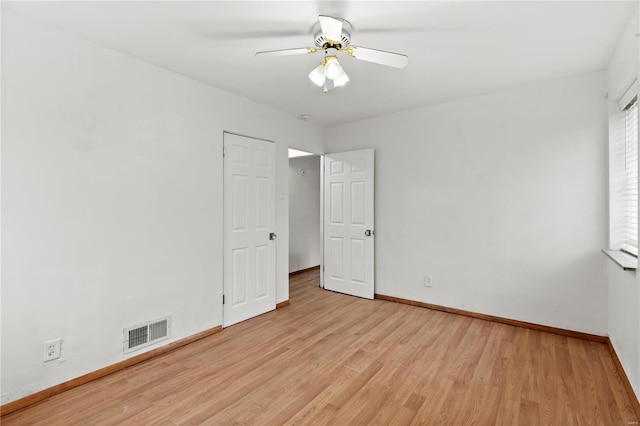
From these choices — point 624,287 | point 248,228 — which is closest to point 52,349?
point 248,228

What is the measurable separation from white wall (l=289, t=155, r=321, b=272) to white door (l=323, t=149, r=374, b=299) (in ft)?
4.67

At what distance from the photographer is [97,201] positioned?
2.35 meters

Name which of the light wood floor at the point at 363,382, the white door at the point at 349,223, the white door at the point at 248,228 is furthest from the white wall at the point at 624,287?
the white door at the point at 248,228

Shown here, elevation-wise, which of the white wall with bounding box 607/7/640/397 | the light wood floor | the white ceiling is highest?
the white ceiling

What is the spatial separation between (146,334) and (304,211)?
391cm

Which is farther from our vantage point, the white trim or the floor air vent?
the floor air vent

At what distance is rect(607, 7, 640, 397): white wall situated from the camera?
200 cm

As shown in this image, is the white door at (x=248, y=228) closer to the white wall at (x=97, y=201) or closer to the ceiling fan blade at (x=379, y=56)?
the white wall at (x=97, y=201)

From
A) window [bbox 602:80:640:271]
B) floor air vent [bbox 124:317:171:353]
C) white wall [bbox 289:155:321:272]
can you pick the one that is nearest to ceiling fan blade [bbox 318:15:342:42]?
window [bbox 602:80:640:271]

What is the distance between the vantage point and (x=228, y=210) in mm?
3330

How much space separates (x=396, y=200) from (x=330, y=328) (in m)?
1.86

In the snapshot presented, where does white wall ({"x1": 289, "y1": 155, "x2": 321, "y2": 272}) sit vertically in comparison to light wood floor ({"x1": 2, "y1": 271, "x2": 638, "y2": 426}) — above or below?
above

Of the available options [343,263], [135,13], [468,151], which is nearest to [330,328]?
[343,263]

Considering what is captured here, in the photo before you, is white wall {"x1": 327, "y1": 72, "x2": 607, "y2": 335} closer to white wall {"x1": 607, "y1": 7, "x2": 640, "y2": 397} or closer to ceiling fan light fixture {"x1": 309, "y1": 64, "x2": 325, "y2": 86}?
white wall {"x1": 607, "y1": 7, "x2": 640, "y2": 397}
